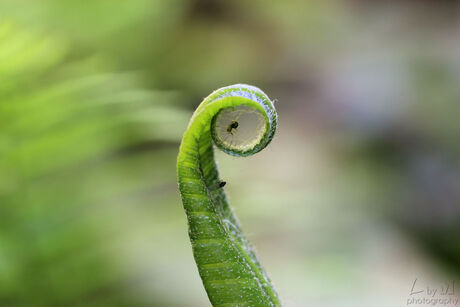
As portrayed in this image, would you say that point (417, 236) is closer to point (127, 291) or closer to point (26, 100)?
point (127, 291)

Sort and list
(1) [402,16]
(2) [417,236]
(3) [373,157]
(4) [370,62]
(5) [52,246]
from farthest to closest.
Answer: (1) [402,16], (4) [370,62], (3) [373,157], (2) [417,236], (5) [52,246]

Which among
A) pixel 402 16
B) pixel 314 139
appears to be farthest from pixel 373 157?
pixel 402 16

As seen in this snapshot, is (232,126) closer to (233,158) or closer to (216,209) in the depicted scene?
(216,209)

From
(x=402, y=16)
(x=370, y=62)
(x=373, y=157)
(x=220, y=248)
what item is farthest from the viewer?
(x=402, y=16)

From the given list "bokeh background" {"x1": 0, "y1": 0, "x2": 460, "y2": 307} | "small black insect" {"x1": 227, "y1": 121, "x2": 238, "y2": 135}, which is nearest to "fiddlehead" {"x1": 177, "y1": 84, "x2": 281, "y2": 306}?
"small black insect" {"x1": 227, "y1": 121, "x2": 238, "y2": 135}

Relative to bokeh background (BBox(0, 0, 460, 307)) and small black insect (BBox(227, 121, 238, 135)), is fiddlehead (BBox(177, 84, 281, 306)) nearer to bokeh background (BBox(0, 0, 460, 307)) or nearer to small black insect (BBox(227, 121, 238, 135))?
small black insect (BBox(227, 121, 238, 135))

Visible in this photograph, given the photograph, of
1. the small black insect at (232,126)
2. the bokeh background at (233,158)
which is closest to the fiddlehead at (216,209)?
the small black insect at (232,126)

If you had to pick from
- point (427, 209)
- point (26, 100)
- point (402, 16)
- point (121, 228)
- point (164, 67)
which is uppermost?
point (402, 16)

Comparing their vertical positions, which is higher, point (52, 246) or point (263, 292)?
point (52, 246)
